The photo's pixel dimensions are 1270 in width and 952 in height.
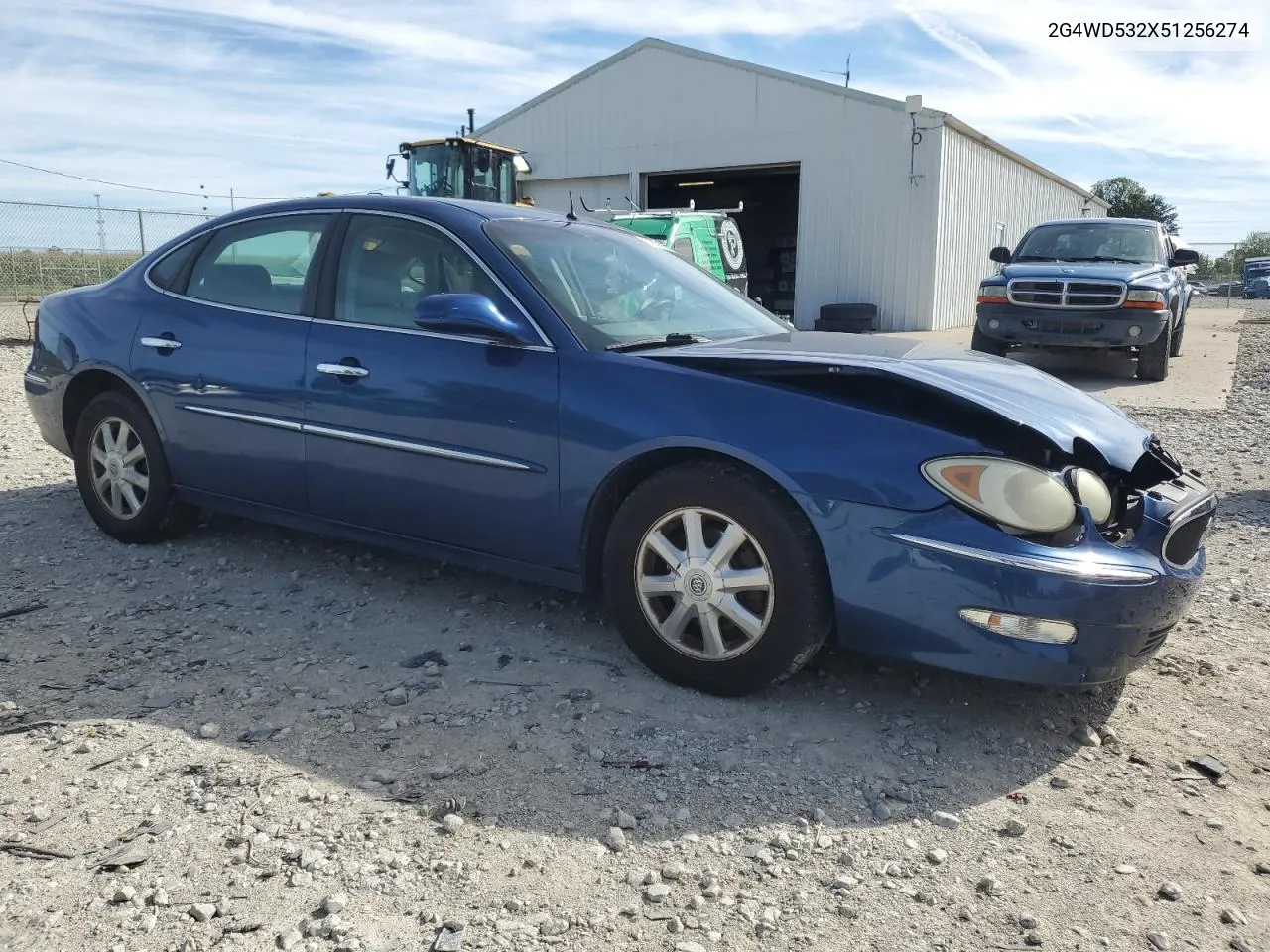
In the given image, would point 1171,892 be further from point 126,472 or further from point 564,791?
point 126,472

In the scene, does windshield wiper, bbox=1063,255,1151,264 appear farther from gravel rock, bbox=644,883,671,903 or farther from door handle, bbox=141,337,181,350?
gravel rock, bbox=644,883,671,903

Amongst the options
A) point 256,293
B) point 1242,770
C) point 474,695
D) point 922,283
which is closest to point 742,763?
point 474,695

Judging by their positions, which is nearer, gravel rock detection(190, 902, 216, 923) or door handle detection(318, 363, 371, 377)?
gravel rock detection(190, 902, 216, 923)

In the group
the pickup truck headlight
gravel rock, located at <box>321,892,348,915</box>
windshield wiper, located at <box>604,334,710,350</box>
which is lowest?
gravel rock, located at <box>321,892,348,915</box>

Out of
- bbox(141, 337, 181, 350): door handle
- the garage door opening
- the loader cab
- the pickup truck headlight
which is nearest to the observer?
bbox(141, 337, 181, 350): door handle

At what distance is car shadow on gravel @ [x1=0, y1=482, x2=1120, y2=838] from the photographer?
266cm

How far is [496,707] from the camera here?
312 centimetres

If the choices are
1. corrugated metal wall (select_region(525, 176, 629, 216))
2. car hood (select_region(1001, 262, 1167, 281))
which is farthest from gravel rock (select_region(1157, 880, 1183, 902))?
corrugated metal wall (select_region(525, 176, 629, 216))

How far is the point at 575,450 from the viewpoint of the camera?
3246 mm

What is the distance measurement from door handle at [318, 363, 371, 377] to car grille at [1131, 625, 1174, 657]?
267 centimetres

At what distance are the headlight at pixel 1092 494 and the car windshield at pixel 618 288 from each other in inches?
54.8

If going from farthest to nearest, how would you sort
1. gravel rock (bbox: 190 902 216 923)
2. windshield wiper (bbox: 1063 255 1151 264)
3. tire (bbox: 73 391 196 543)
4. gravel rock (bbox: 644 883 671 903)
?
windshield wiper (bbox: 1063 255 1151 264), tire (bbox: 73 391 196 543), gravel rock (bbox: 644 883 671 903), gravel rock (bbox: 190 902 216 923)

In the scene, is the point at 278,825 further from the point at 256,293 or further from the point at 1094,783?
the point at 256,293

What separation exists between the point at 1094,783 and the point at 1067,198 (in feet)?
103
